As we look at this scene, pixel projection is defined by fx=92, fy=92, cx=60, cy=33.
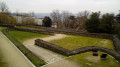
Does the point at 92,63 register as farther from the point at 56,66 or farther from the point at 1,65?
the point at 1,65

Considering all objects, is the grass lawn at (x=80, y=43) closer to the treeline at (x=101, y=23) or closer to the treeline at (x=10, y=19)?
the treeline at (x=101, y=23)

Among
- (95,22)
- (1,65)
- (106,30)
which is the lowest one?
(1,65)

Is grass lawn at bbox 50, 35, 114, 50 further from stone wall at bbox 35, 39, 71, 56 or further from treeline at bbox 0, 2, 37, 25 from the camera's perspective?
treeline at bbox 0, 2, 37, 25

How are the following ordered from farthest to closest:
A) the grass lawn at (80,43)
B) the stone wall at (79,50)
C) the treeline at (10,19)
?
the treeline at (10,19), the grass lawn at (80,43), the stone wall at (79,50)

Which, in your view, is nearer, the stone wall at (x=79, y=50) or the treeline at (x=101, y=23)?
the stone wall at (x=79, y=50)

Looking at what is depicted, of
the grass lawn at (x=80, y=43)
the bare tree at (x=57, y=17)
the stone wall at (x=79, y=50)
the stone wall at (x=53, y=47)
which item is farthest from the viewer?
the bare tree at (x=57, y=17)

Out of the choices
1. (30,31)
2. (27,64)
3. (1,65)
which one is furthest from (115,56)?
(30,31)

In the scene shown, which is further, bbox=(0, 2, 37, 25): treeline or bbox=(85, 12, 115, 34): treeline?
bbox=(0, 2, 37, 25): treeline

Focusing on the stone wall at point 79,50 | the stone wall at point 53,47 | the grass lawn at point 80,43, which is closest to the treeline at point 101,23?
the grass lawn at point 80,43

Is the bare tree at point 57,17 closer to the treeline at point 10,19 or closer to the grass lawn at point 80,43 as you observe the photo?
the treeline at point 10,19

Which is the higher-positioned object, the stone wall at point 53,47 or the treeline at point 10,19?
the treeline at point 10,19

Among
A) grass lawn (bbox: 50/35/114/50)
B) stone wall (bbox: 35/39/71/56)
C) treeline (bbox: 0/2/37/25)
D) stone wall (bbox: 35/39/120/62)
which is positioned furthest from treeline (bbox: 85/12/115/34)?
treeline (bbox: 0/2/37/25)

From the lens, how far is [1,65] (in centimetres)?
537

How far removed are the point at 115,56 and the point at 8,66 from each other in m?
6.82
